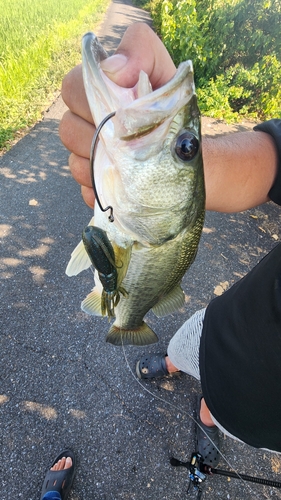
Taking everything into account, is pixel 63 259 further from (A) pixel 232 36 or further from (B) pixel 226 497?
(A) pixel 232 36

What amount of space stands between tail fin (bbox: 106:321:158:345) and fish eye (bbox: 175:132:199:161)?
938mm

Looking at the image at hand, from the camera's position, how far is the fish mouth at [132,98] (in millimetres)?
1001

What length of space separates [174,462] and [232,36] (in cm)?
848

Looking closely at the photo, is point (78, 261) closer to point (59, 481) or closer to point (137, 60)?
point (137, 60)

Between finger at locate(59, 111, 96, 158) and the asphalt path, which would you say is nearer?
finger at locate(59, 111, 96, 158)

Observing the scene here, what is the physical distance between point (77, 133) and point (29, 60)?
739cm

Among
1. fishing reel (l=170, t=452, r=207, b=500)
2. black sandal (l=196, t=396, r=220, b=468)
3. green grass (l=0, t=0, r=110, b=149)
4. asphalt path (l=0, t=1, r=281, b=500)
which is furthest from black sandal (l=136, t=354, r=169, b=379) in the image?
green grass (l=0, t=0, r=110, b=149)

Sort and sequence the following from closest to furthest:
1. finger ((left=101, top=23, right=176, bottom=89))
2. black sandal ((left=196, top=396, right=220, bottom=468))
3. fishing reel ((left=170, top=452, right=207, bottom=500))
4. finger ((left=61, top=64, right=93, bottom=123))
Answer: finger ((left=101, top=23, right=176, bottom=89)) → finger ((left=61, top=64, right=93, bottom=123)) → fishing reel ((left=170, top=452, right=207, bottom=500)) → black sandal ((left=196, top=396, right=220, bottom=468))

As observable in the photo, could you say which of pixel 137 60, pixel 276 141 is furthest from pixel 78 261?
pixel 276 141

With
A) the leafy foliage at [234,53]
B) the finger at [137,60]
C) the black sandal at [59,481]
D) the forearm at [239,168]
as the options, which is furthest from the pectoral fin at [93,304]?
the leafy foliage at [234,53]

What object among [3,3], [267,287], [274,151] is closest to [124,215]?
[267,287]

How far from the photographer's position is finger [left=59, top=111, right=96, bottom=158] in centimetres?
136

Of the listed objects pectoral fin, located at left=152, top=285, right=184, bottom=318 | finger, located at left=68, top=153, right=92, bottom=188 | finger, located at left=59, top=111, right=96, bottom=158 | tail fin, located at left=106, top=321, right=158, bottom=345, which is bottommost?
tail fin, located at left=106, top=321, right=158, bottom=345

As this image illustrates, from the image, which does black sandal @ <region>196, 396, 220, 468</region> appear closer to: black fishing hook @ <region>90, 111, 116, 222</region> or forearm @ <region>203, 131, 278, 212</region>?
forearm @ <region>203, 131, 278, 212</region>
